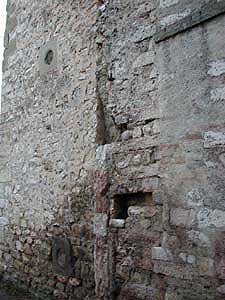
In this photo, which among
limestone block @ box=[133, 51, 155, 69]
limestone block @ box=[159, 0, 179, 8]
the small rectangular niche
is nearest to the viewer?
limestone block @ box=[159, 0, 179, 8]

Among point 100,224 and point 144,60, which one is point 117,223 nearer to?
point 100,224

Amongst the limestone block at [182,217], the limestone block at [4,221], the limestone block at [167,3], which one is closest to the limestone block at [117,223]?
the limestone block at [182,217]

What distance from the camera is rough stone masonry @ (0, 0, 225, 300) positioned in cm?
241

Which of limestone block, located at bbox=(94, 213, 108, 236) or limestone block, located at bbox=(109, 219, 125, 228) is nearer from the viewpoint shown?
limestone block, located at bbox=(109, 219, 125, 228)

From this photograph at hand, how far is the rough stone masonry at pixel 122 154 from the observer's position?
2412 millimetres

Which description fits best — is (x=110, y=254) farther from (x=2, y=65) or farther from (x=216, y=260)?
(x=2, y=65)

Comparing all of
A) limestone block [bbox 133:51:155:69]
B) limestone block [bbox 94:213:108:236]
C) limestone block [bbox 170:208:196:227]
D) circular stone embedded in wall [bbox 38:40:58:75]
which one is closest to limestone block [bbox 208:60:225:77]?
limestone block [bbox 133:51:155:69]

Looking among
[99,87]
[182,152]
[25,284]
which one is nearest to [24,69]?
[99,87]

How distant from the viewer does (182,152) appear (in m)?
2.53

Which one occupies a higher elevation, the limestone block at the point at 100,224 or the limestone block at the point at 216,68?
the limestone block at the point at 216,68

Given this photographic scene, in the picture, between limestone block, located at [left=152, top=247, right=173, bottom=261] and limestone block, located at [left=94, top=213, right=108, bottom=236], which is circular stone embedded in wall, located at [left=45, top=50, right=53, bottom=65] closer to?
limestone block, located at [left=94, top=213, right=108, bottom=236]

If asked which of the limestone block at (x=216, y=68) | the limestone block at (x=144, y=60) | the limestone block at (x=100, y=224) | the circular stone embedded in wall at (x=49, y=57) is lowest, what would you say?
the limestone block at (x=100, y=224)

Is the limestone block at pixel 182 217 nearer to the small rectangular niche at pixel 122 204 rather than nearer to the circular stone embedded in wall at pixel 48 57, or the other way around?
the small rectangular niche at pixel 122 204

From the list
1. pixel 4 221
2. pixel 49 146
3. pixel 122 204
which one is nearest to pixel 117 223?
pixel 122 204
